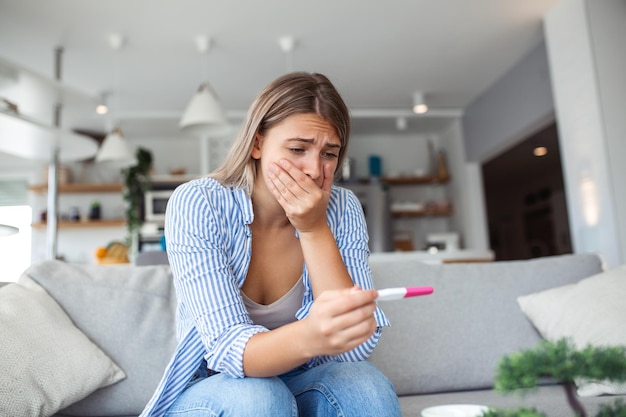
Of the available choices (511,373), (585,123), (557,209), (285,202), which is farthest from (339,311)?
(557,209)

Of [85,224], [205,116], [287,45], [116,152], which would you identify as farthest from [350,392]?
[85,224]

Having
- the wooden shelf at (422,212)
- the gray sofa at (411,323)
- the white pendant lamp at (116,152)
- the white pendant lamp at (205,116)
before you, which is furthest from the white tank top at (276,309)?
the wooden shelf at (422,212)

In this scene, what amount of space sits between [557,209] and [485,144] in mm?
3851

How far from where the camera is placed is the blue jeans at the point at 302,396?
0.99 meters

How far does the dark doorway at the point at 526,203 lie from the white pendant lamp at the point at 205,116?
4.59 meters

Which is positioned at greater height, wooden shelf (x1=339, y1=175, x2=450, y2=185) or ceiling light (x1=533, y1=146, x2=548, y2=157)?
ceiling light (x1=533, y1=146, x2=548, y2=157)

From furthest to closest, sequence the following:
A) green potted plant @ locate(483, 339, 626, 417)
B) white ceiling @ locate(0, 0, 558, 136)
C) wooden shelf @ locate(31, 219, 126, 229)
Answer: wooden shelf @ locate(31, 219, 126, 229)
white ceiling @ locate(0, 0, 558, 136)
green potted plant @ locate(483, 339, 626, 417)

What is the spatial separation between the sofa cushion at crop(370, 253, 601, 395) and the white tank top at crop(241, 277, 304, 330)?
567mm

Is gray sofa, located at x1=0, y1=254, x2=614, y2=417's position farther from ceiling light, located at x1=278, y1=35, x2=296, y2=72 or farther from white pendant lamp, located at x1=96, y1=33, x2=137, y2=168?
ceiling light, located at x1=278, y1=35, x2=296, y2=72

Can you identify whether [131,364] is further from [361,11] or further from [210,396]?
[361,11]

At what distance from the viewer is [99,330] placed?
5.43 feet

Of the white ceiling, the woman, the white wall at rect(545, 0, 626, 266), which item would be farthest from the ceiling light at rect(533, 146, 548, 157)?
the woman

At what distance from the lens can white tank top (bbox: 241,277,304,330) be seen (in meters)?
1.26

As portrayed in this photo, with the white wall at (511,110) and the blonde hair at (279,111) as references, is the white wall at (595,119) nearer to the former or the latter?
the white wall at (511,110)
